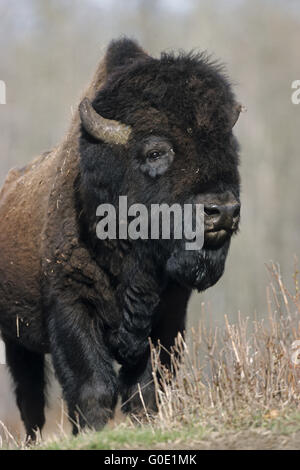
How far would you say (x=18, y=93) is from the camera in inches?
1267

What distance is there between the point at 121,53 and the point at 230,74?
2707cm

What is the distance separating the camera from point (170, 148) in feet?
19.2

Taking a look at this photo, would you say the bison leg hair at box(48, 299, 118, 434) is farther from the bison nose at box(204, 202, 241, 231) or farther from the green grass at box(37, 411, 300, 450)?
the bison nose at box(204, 202, 241, 231)

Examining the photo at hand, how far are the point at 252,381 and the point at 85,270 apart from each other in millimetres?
1508

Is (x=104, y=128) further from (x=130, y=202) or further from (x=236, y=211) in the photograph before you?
(x=236, y=211)

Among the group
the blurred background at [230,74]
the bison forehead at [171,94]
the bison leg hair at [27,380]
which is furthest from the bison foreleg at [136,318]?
the blurred background at [230,74]

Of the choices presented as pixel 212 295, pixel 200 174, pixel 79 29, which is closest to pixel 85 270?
pixel 200 174

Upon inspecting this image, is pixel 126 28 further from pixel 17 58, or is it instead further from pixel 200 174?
pixel 200 174

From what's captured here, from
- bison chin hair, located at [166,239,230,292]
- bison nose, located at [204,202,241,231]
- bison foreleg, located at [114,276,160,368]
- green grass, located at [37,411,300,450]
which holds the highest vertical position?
bison nose, located at [204,202,241,231]

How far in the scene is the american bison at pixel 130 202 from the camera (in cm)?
582

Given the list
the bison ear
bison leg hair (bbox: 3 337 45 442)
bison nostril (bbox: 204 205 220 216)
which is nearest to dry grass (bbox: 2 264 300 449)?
bison nostril (bbox: 204 205 220 216)

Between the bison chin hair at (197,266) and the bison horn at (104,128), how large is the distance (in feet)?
3.07

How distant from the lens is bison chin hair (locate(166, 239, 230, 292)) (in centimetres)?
595

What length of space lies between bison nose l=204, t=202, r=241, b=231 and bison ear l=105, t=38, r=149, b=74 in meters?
1.74
